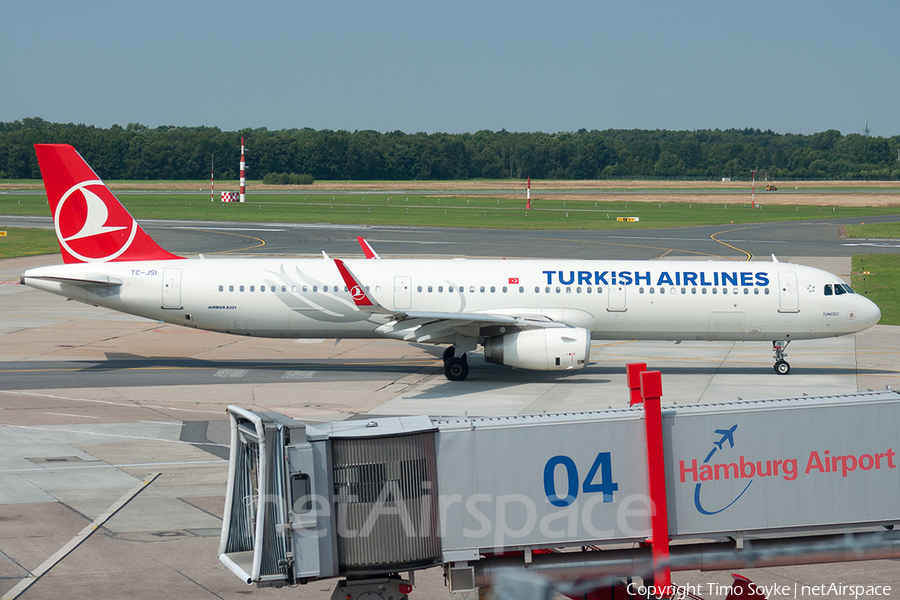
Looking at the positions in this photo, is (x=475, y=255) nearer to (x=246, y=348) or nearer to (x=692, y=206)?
(x=246, y=348)

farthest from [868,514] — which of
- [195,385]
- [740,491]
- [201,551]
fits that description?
[195,385]

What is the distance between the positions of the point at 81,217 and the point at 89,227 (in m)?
0.50

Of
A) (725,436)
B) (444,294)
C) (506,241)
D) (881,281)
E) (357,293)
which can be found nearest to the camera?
(725,436)

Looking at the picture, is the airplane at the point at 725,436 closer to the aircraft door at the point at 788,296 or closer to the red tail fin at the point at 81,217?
the aircraft door at the point at 788,296

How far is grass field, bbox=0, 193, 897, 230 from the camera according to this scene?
4200 inches

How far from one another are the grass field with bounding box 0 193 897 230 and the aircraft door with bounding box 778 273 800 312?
65.9 meters

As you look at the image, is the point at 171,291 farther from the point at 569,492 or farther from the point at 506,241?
the point at 506,241

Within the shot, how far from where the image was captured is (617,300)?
3122cm

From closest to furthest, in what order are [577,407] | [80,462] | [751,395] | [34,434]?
1. [80,462]
2. [34,434]
3. [577,407]
4. [751,395]

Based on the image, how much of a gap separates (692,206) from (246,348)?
120 metres

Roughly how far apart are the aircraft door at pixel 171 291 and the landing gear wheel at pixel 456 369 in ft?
32.8

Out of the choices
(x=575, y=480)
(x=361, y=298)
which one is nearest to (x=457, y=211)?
(x=361, y=298)

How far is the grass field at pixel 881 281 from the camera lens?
45.0 m

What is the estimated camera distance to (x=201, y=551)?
1583cm
